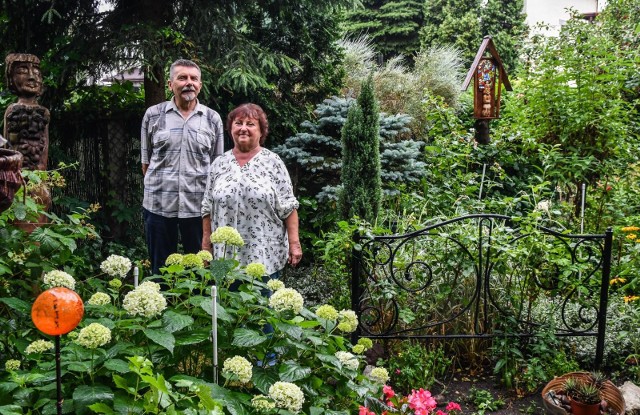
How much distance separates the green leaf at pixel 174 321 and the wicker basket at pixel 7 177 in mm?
515

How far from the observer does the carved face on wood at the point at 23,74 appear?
3.97 meters

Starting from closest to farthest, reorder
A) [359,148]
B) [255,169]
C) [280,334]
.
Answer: [280,334] → [255,169] → [359,148]

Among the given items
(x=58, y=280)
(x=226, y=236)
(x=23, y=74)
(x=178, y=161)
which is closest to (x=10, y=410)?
(x=58, y=280)

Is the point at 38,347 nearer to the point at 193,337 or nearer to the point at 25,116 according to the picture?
the point at 193,337

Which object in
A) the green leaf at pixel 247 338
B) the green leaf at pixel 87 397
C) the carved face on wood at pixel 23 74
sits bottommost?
the green leaf at pixel 87 397

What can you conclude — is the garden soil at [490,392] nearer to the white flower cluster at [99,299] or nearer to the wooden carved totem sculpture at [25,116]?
the white flower cluster at [99,299]

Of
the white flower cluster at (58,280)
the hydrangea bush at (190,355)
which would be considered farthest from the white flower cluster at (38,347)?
the white flower cluster at (58,280)

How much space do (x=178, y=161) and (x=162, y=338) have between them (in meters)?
2.31

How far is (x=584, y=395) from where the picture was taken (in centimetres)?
312

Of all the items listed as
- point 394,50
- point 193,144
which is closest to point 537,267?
point 193,144

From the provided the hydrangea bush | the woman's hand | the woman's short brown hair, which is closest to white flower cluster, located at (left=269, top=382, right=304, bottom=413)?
the hydrangea bush

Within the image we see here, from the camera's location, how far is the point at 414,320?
3963 millimetres

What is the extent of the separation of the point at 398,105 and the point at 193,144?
222 inches

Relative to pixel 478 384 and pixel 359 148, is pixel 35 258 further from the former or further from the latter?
pixel 359 148
